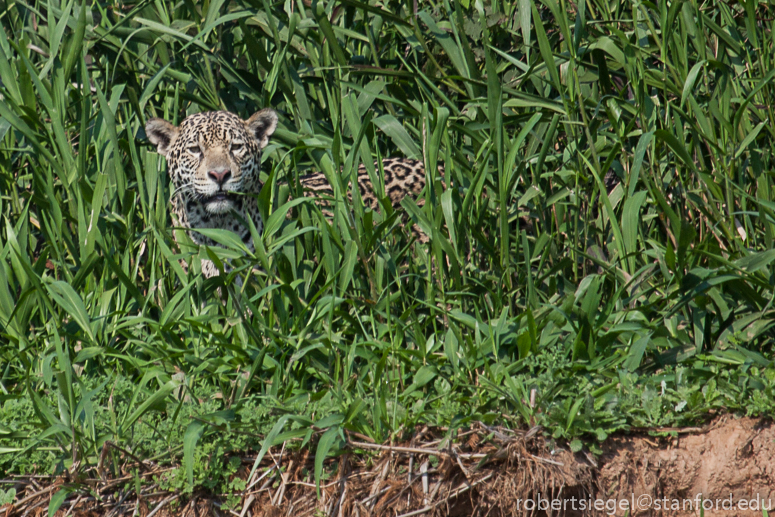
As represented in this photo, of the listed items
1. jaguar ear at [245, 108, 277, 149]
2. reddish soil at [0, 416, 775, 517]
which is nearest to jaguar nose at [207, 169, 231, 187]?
jaguar ear at [245, 108, 277, 149]

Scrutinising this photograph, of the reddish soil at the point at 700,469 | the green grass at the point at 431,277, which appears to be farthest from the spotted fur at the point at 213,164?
the reddish soil at the point at 700,469

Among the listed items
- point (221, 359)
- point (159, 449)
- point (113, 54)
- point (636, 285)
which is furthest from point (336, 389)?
point (113, 54)

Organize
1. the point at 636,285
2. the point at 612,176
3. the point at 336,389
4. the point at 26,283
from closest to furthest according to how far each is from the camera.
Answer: the point at 336,389 → the point at 636,285 → the point at 26,283 → the point at 612,176

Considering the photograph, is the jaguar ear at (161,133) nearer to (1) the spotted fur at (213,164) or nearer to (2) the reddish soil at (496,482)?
(1) the spotted fur at (213,164)

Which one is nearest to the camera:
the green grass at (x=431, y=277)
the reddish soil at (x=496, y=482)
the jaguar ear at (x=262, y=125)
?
the reddish soil at (x=496, y=482)

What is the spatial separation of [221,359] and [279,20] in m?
2.01

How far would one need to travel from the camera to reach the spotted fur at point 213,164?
4188 millimetres

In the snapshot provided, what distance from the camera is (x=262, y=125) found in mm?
4363

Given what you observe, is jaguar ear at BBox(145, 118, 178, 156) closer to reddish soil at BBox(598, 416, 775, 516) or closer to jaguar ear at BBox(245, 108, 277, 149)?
jaguar ear at BBox(245, 108, 277, 149)

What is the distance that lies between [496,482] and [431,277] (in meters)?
0.87

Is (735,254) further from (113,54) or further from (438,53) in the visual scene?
(113,54)

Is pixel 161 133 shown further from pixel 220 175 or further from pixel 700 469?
pixel 700 469

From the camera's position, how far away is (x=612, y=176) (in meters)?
4.20

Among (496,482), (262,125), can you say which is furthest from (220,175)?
(496,482)
